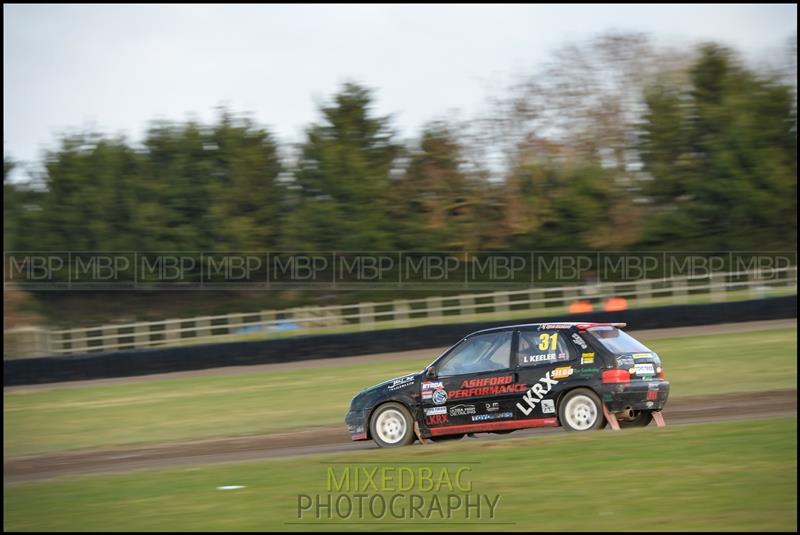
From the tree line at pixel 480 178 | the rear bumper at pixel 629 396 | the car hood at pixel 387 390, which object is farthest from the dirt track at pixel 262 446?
the tree line at pixel 480 178

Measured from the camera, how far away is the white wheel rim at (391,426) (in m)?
12.0

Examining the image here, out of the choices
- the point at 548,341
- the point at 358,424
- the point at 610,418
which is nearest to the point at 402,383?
the point at 358,424

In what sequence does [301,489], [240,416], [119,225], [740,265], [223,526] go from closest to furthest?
[223,526] → [301,489] → [240,416] → [740,265] → [119,225]

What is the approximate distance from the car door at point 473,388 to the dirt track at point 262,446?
0.44 metres

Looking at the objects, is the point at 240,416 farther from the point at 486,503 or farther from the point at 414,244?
the point at 414,244

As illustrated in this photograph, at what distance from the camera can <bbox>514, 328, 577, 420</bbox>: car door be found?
1124 cm

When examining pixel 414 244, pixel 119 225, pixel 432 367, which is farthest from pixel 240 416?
pixel 119 225

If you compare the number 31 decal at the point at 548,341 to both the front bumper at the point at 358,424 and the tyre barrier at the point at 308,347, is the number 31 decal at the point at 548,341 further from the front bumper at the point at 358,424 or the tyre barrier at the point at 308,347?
the tyre barrier at the point at 308,347

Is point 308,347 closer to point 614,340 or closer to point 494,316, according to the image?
point 494,316

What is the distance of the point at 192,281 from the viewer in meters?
41.8

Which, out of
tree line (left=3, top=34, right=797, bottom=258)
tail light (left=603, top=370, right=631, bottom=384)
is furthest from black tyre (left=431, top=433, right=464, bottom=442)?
tree line (left=3, top=34, right=797, bottom=258)

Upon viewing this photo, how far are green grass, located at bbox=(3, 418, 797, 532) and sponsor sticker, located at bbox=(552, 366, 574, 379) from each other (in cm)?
71

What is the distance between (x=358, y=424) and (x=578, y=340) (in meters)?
3.05

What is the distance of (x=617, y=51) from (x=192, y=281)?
73.5ft
